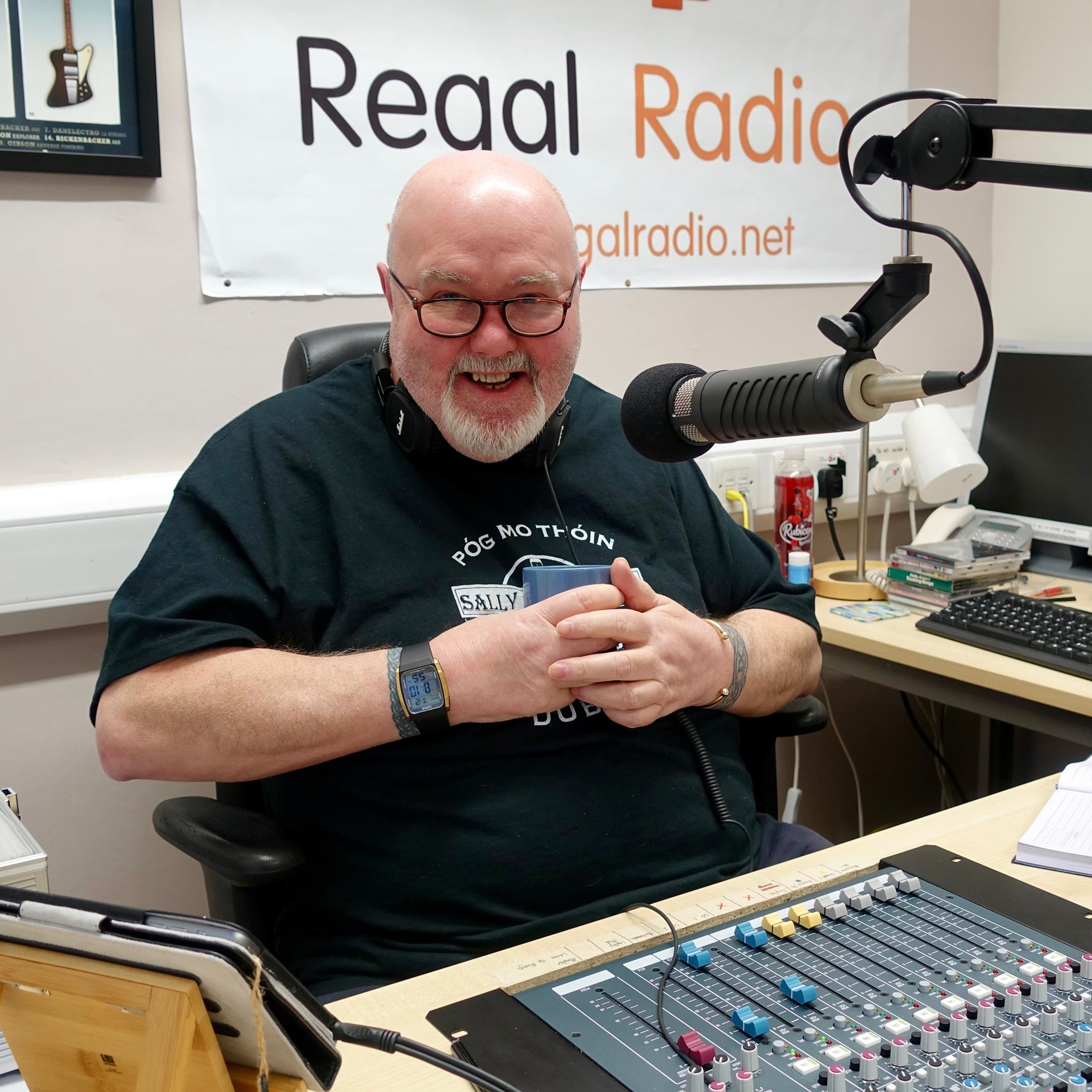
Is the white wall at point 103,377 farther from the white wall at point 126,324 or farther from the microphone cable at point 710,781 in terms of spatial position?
the microphone cable at point 710,781

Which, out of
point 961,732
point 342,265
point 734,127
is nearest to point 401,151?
point 342,265

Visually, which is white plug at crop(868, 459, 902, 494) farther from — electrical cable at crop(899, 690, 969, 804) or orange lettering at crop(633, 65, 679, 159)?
orange lettering at crop(633, 65, 679, 159)

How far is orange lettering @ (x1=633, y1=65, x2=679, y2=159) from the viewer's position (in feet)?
7.05

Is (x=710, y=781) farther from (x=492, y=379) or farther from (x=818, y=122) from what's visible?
(x=818, y=122)

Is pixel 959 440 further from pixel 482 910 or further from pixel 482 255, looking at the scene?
pixel 482 910

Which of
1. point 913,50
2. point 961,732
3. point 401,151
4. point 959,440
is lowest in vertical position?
point 961,732

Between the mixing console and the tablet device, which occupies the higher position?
the tablet device

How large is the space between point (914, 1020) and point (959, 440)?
145cm

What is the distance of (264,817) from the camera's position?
1.25m

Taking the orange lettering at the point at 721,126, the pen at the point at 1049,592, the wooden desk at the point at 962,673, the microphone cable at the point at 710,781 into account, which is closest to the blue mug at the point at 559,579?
the microphone cable at the point at 710,781

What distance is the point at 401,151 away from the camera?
75.2 inches

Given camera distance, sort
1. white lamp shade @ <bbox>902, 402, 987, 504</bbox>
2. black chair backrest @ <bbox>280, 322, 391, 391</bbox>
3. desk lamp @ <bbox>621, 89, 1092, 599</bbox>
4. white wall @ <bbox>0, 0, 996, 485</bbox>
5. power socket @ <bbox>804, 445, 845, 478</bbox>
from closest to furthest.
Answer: desk lamp @ <bbox>621, 89, 1092, 599</bbox> → black chair backrest @ <bbox>280, 322, 391, 391</bbox> → white wall @ <bbox>0, 0, 996, 485</bbox> → white lamp shade @ <bbox>902, 402, 987, 504</bbox> → power socket @ <bbox>804, 445, 845, 478</bbox>

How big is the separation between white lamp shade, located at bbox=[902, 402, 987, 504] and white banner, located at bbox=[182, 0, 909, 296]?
0.53m

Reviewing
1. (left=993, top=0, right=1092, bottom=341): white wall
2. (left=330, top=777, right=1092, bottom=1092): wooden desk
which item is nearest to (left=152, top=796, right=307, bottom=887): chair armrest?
(left=330, top=777, right=1092, bottom=1092): wooden desk
